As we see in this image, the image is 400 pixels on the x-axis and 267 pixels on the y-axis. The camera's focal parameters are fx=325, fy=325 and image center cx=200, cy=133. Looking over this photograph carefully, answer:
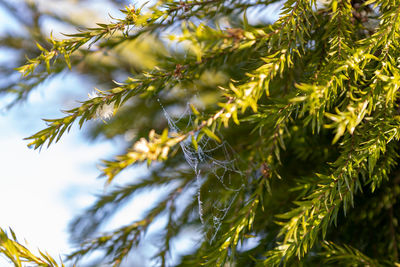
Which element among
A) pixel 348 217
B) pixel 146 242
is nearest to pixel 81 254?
pixel 146 242

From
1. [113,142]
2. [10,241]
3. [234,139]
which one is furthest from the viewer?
[113,142]

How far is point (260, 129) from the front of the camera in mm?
308

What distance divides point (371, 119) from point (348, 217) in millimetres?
190

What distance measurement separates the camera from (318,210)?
32 cm

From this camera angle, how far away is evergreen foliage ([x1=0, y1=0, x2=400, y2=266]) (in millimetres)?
287

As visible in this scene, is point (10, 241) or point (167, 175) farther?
point (167, 175)

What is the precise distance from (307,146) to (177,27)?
26 cm

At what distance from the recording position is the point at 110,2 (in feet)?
2.49

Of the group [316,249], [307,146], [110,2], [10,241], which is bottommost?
[316,249]

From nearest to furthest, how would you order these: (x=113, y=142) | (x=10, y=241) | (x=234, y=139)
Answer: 1. (x=10, y=241)
2. (x=234, y=139)
3. (x=113, y=142)

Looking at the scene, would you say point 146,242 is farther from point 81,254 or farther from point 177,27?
point 177,27

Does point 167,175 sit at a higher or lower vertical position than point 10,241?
lower

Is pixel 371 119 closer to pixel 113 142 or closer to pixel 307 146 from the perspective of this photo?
pixel 307 146

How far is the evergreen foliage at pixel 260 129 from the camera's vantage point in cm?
29
